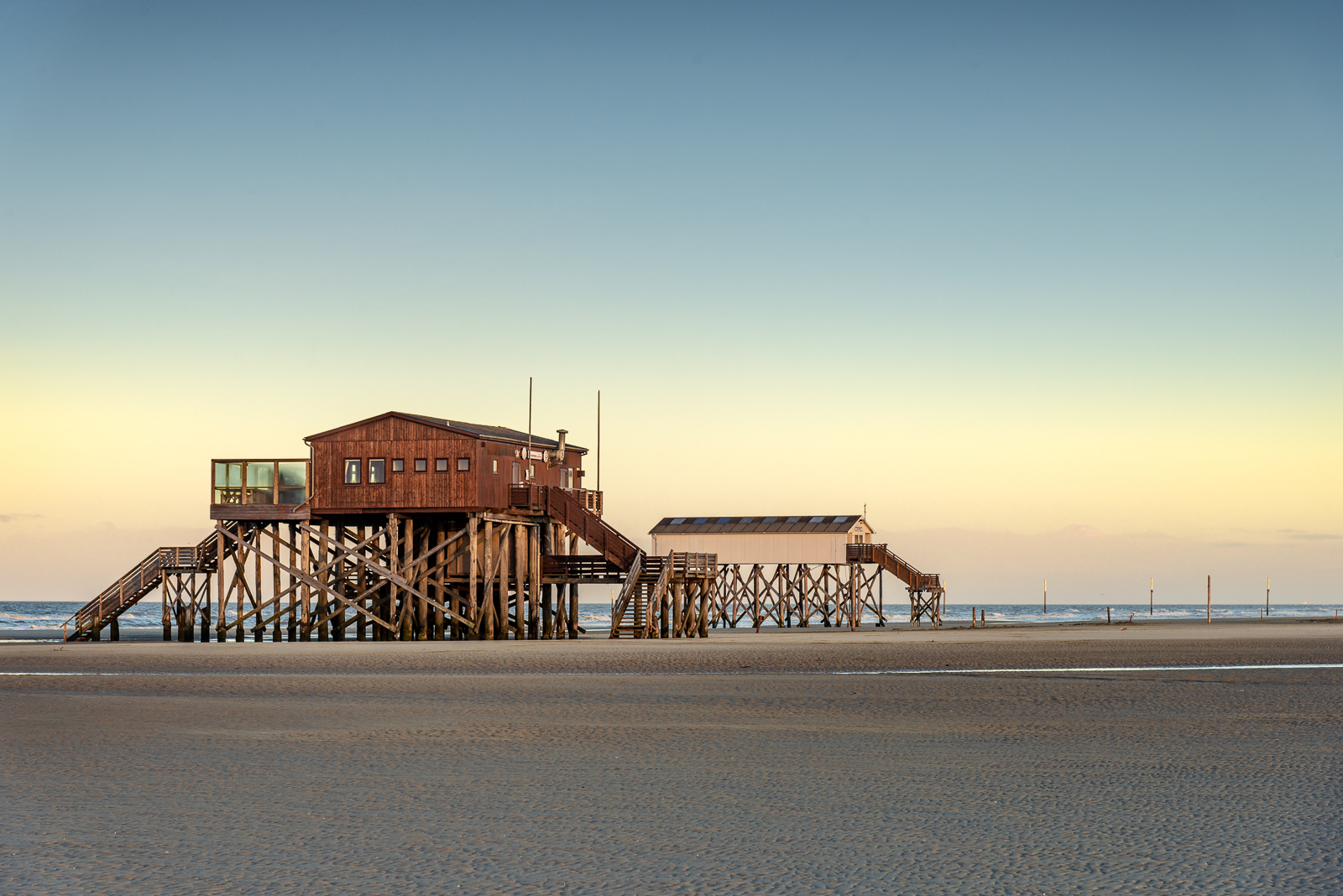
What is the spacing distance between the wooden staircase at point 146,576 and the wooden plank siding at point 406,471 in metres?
4.96

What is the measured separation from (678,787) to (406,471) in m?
34.4

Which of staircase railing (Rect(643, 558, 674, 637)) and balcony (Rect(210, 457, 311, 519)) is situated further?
balcony (Rect(210, 457, 311, 519))

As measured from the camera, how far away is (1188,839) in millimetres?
7270

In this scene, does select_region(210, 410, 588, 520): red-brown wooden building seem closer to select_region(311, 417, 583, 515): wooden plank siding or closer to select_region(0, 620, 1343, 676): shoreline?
select_region(311, 417, 583, 515): wooden plank siding

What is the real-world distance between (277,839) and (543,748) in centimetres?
412

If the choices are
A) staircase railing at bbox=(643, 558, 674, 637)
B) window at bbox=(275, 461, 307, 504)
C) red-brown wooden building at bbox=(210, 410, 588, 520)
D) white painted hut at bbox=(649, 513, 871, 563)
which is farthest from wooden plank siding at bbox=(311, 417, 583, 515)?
white painted hut at bbox=(649, 513, 871, 563)

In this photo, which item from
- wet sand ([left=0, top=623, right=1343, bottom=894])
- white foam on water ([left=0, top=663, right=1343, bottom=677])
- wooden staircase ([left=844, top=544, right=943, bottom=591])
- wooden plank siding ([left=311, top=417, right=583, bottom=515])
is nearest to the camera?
wet sand ([left=0, top=623, right=1343, bottom=894])

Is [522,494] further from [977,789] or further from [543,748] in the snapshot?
[977,789]

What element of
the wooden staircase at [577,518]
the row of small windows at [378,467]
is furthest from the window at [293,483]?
the wooden staircase at [577,518]

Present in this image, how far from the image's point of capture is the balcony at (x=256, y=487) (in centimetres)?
4350

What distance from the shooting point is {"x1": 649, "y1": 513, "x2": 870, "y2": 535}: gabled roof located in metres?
66.6

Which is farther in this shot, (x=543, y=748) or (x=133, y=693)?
(x=133, y=693)

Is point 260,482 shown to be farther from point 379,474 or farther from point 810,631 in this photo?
point 810,631

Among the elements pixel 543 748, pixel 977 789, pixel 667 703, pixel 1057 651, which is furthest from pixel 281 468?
pixel 977 789
